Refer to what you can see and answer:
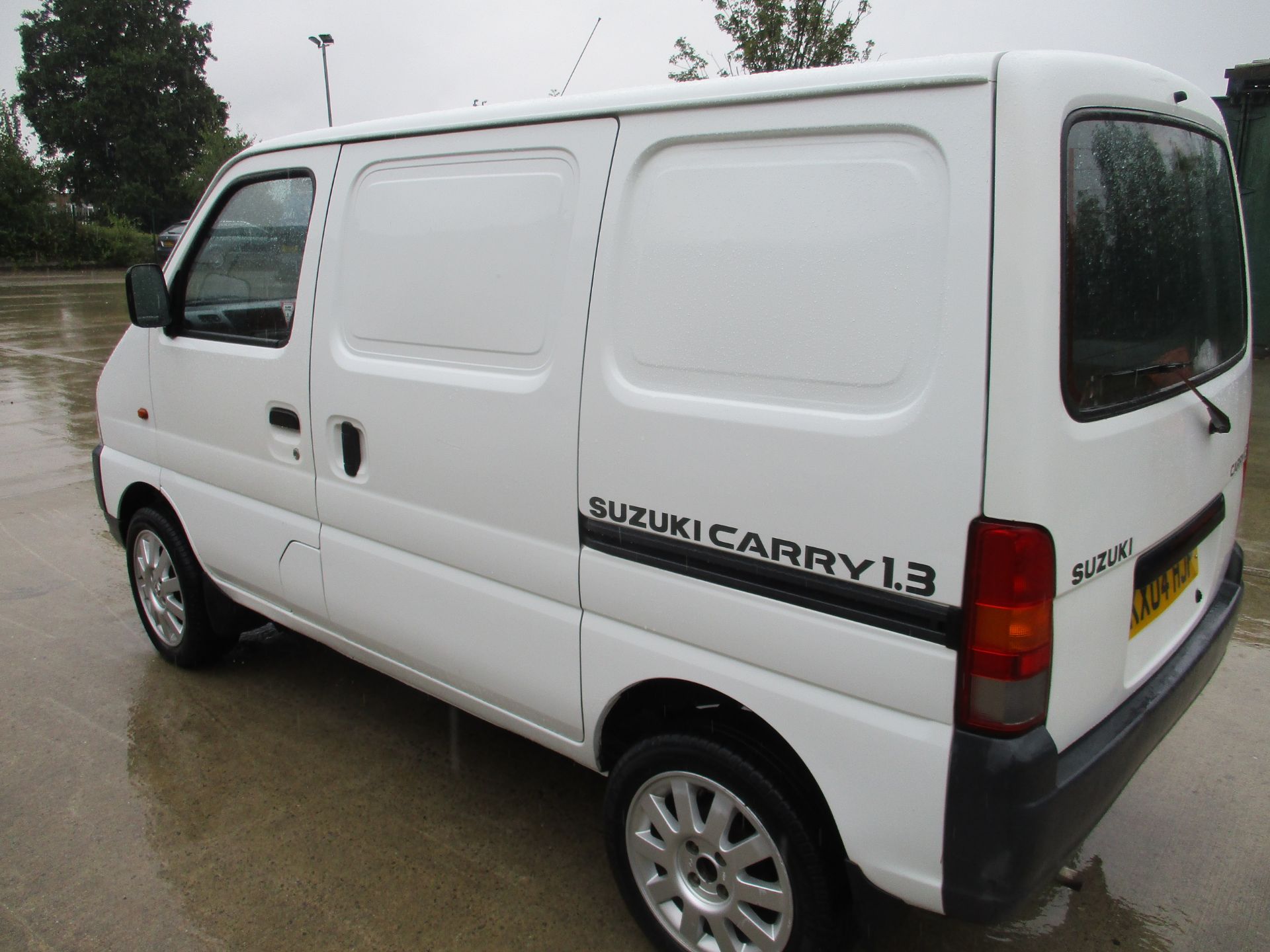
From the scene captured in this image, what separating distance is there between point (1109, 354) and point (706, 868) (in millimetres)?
1392

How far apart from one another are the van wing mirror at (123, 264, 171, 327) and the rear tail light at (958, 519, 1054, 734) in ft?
9.47

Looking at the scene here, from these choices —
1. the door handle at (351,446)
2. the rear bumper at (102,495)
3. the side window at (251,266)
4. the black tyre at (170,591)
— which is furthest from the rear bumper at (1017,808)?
the rear bumper at (102,495)

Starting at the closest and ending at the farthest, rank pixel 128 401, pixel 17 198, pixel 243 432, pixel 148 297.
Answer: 1. pixel 243 432
2. pixel 148 297
3. pixel 128 401
4. pixel 17 198

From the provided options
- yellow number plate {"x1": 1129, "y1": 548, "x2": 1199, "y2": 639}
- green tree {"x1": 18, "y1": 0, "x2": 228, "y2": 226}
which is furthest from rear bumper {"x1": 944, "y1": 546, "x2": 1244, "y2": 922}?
green tree {"x1": 18, "y1": 0, "x2": 228, "y2": 226}

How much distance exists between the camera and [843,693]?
175 cm

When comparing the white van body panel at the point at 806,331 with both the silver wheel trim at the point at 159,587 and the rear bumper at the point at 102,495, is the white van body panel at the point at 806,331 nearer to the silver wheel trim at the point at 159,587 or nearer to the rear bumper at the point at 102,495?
the silver wheel trim at the point at 159,587

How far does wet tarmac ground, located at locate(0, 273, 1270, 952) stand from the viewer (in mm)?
2330

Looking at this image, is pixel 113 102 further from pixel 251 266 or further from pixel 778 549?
pixel 778 549

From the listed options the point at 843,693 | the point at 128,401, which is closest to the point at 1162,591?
the point at 843,693

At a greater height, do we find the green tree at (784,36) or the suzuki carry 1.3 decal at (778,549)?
the green tree at (784,36)

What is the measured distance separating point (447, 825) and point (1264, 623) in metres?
3.54

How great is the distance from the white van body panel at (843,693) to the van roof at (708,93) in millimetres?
973

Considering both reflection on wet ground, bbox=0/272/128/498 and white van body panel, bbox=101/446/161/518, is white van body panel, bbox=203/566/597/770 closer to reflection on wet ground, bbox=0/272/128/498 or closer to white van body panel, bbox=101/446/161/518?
white van body panel, bbox=101/446/161/518

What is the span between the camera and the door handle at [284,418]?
9.25ft
